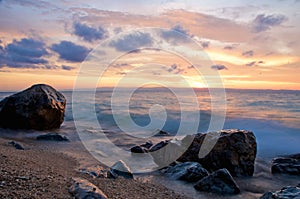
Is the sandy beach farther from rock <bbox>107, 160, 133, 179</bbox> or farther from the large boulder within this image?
the large boulder

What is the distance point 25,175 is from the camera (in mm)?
3633

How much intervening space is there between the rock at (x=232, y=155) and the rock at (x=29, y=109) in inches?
219

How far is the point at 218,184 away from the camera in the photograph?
4.46m

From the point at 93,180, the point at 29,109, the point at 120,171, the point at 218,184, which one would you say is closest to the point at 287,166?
the point at 218,184

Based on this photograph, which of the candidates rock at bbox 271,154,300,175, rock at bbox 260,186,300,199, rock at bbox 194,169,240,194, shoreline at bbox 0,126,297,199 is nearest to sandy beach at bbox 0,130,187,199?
shoreline at bbox 0,126,297,199

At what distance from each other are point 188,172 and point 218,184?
2.21 ft

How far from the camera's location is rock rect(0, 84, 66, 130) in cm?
934

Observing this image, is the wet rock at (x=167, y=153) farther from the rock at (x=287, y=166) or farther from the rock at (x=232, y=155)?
the rock at (x=287, y=166)

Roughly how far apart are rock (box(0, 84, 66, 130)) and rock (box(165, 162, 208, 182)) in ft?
18.8

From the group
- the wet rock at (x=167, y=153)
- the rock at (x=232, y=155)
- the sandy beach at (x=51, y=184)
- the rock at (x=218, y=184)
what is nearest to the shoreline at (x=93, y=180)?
the sandy beach at (x=51, y=184)

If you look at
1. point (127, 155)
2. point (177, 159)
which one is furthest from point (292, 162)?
point (127, 155)

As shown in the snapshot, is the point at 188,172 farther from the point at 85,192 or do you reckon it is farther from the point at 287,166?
the point at 287,166

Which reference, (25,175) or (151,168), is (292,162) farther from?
(25,175)

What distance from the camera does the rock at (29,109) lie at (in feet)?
30.6
